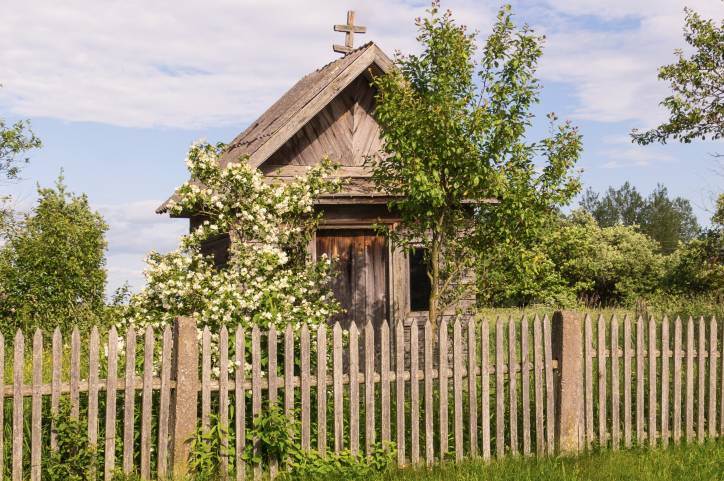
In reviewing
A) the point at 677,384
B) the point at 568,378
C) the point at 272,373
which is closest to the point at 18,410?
the point at 272,373

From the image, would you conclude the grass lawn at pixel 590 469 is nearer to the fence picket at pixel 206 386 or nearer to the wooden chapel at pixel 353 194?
the fence picket at pixel 206 386

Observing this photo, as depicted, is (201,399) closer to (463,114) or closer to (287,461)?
(287,461)

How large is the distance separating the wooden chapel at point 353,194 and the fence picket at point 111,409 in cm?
585

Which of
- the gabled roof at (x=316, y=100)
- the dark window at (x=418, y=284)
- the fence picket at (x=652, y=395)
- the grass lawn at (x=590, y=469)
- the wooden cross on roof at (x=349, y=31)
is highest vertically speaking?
the wooden cross on roof at (x=349, y=31)

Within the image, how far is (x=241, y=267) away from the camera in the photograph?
9.34 metres

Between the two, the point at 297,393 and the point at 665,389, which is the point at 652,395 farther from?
the point at 297,393

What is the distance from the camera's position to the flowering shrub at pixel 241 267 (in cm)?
852

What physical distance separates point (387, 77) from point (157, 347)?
14.7 ft

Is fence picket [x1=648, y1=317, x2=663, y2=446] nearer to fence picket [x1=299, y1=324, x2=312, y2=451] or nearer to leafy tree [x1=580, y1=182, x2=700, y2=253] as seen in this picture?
fence picket [x1=299, y1=324, x2=312, y2=451]

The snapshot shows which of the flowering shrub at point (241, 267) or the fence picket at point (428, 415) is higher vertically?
the flowering shrub at point (241, 267)

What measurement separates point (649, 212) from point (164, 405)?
6121 cm

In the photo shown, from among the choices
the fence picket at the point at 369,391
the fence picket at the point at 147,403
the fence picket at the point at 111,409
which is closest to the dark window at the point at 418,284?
the fence picket at the point at 369,391

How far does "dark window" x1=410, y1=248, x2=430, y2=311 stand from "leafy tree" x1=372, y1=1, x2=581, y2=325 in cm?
265

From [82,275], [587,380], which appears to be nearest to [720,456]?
[587,380]
